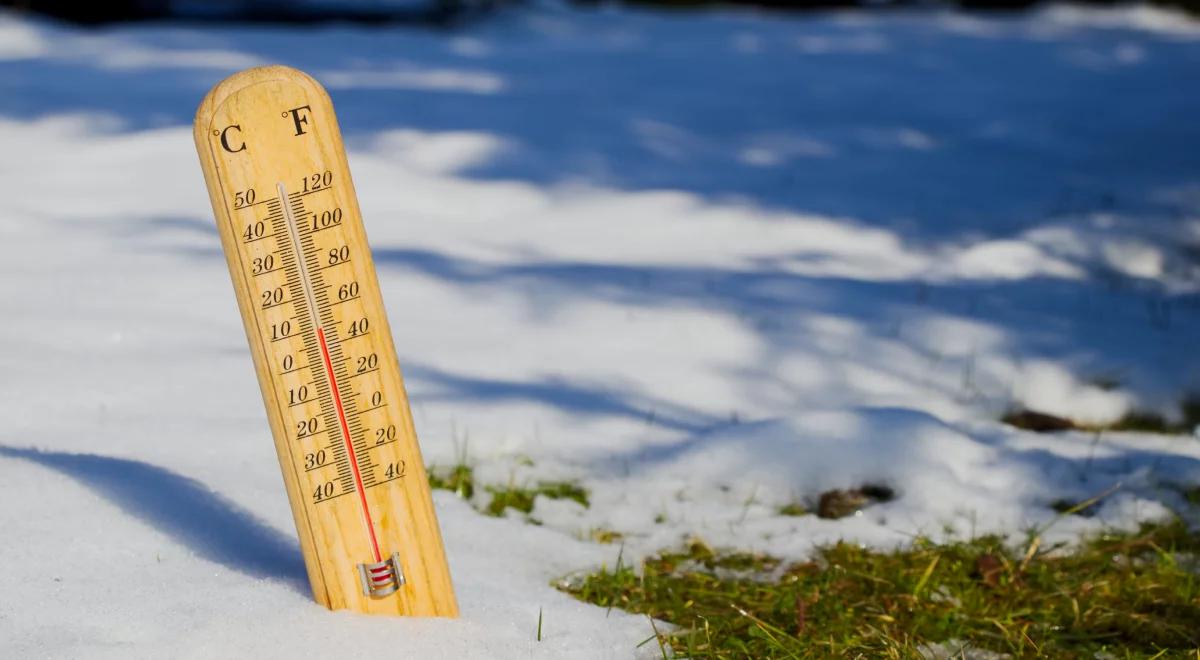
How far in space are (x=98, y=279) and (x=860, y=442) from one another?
2.85m

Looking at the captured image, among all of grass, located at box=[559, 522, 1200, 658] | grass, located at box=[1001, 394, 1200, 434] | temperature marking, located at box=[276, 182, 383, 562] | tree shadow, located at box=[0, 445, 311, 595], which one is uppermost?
temperature marking, located at box=[276, 182, 383, 562]

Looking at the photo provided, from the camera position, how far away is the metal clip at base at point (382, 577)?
2016 millimetres

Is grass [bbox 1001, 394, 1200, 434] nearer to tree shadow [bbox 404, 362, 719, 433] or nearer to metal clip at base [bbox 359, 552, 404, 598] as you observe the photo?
tree shadow [bbox 404, 362, 719, 433]

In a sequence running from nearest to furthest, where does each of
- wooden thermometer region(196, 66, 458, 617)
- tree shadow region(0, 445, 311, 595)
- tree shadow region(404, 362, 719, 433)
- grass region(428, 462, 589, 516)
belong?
1. wooden thermometer region(196, 66, 458, 617)
2. tree shadow region(0, 445, 311, 595)
3. grass region(428, 462, 589, 516)
4. tree shadow region(404, 362, 719, 433)

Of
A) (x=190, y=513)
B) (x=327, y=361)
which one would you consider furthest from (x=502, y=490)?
(x=327, y=361)

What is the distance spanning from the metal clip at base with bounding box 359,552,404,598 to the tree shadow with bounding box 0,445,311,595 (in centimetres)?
17

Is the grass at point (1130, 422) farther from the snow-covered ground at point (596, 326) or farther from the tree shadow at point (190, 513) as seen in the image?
the tree shadow at point (190, 513)

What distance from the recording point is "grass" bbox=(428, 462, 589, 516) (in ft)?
10.00

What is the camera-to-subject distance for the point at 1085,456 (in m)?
3.39

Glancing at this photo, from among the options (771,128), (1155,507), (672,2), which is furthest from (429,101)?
(672,2)

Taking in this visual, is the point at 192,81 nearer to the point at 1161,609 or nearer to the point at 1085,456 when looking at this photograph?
the point at 1085,456

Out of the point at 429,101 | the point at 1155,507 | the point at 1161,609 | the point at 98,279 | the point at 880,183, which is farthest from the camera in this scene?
the point at 429,101

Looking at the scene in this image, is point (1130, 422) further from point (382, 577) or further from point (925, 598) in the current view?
point (382, 577)

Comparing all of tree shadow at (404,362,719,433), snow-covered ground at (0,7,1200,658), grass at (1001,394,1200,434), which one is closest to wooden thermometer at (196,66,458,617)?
snow-covered ground at (0,7,1200,658)
